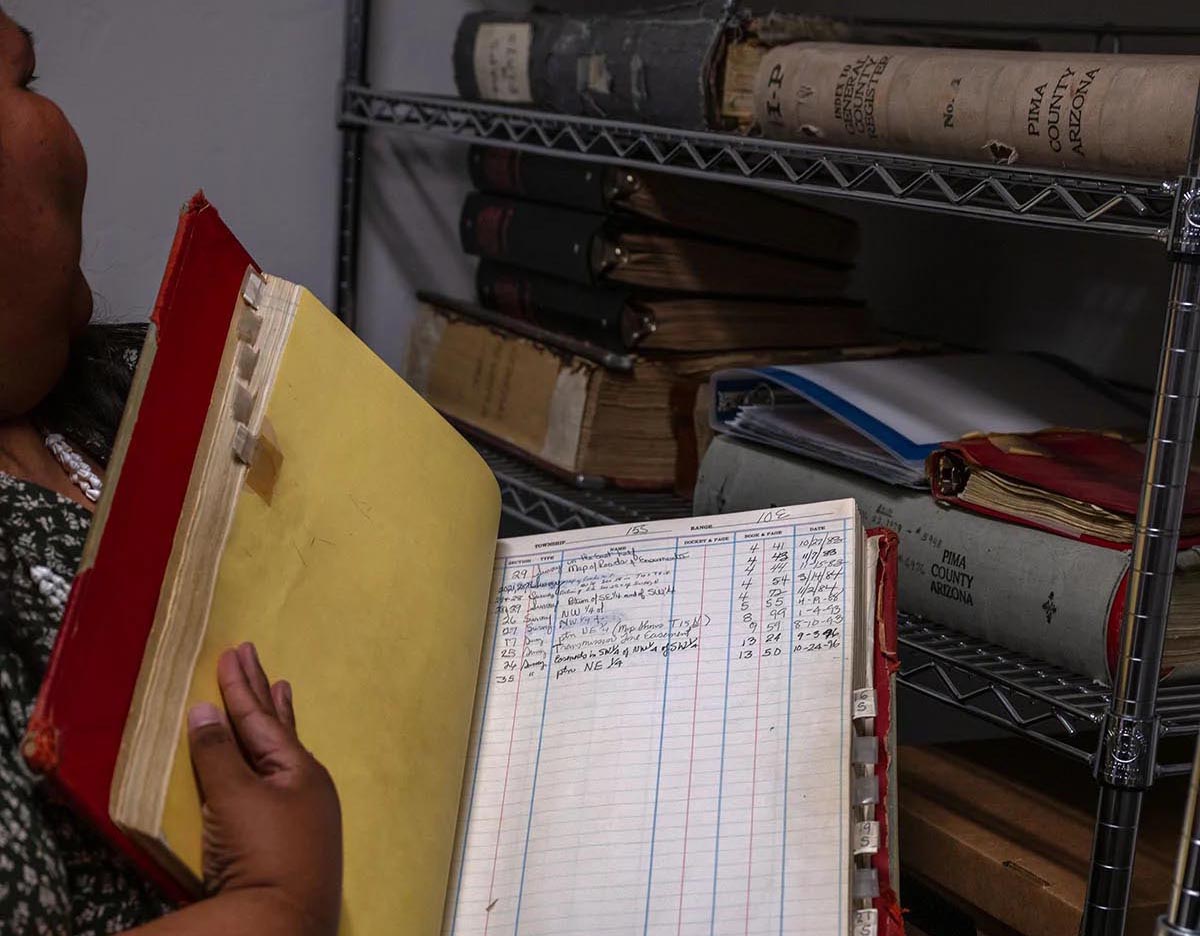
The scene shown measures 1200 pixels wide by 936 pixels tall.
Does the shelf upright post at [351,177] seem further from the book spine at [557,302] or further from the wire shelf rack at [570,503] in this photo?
the wire shelf rack at [570,503]

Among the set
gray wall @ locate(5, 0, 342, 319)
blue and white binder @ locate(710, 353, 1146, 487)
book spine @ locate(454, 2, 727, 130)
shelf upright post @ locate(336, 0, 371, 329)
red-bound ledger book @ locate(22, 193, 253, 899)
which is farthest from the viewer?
shelf upright post @ locate(336, 0, 371, 329)

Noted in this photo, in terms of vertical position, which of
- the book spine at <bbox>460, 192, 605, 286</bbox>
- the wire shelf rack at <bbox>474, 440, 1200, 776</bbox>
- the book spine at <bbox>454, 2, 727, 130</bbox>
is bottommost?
the wire shelf rack at <bbox>474, 440, 1200, 776</bbox>

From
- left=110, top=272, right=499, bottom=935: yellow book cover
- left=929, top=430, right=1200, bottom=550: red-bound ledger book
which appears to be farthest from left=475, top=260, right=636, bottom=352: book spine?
left=110, top=272, right=499, bottom=935: yellow book cover

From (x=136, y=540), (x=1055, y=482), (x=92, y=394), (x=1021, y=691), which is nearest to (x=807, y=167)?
(x=1055, y=482)

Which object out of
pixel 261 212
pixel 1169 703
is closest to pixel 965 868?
pixel 1169 703

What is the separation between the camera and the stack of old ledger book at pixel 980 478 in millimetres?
794

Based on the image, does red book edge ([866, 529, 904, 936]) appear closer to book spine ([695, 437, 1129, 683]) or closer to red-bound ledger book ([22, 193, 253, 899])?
book spine ([695, 437, 1129, 683])

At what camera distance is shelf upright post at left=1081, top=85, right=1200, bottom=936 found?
66 centimetres

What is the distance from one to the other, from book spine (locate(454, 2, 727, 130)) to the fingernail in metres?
→ 0.69

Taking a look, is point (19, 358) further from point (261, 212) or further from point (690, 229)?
point (261, 212)

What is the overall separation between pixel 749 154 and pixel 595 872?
0.59m

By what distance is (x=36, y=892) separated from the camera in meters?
0.48

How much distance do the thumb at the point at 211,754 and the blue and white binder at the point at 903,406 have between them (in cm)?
55

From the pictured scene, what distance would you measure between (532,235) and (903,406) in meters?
0.48
